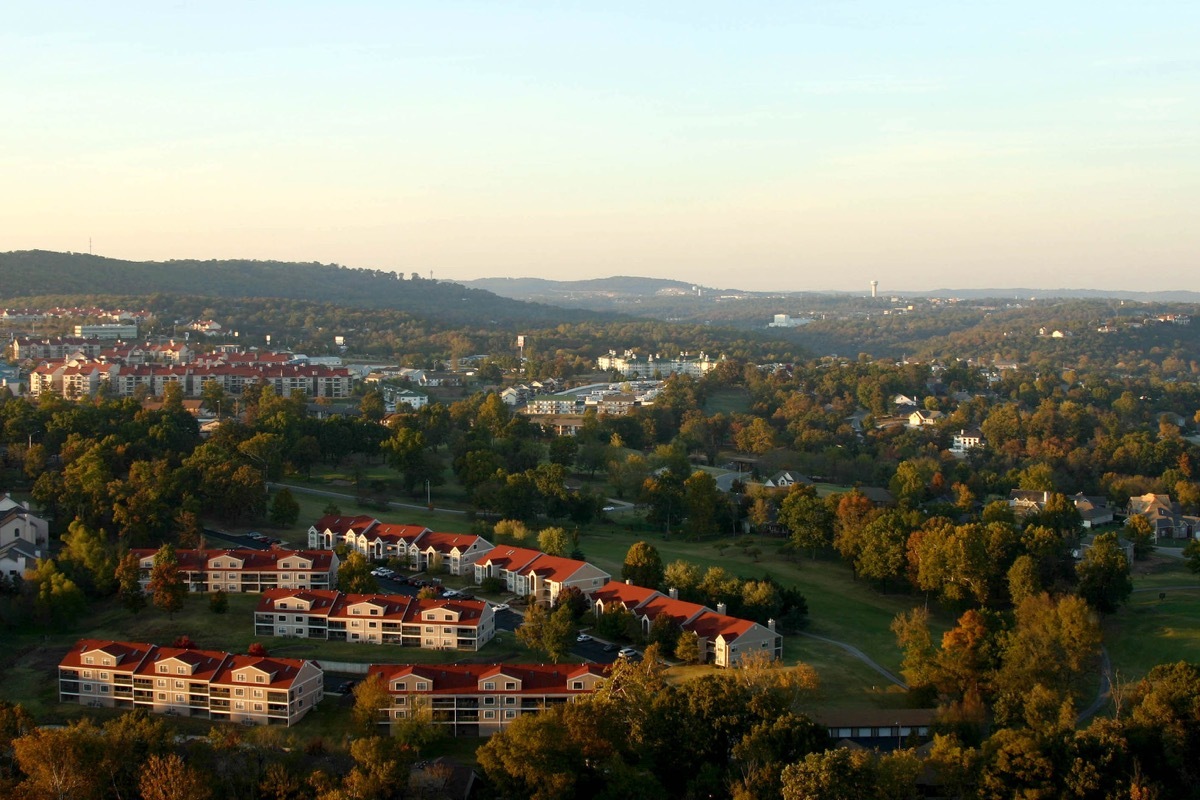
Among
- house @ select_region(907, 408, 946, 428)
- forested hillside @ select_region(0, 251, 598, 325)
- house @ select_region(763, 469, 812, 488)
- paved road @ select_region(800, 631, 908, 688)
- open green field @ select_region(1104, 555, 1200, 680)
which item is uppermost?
forested hillside @ select_region(0, 251, 598, 325)

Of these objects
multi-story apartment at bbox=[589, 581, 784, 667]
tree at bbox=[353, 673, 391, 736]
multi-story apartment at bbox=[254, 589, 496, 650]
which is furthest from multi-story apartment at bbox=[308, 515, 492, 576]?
tree at bbox=[353, 673, 391, 736]

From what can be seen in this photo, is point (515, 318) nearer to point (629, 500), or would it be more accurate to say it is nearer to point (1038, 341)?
point (1038, 341)

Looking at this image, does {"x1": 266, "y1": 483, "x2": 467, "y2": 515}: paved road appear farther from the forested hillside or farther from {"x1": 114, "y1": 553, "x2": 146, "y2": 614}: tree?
the forested hillside

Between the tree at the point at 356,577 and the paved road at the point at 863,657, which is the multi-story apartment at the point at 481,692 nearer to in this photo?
the tree at the point at 356,577

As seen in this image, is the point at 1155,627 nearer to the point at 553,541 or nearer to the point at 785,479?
the point at 553,541

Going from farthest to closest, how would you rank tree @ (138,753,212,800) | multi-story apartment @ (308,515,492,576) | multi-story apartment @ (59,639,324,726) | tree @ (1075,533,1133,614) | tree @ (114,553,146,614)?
multi-story apartment @ (308,515,492,576), tree @ (1075,533,1133,614), tree @ (114,553,146,614), multi-story apartment @ (59,639,324,726), tree @ (138,753,212,800)

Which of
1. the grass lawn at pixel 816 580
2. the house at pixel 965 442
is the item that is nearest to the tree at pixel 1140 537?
the grass lawn at pixel 816 580
